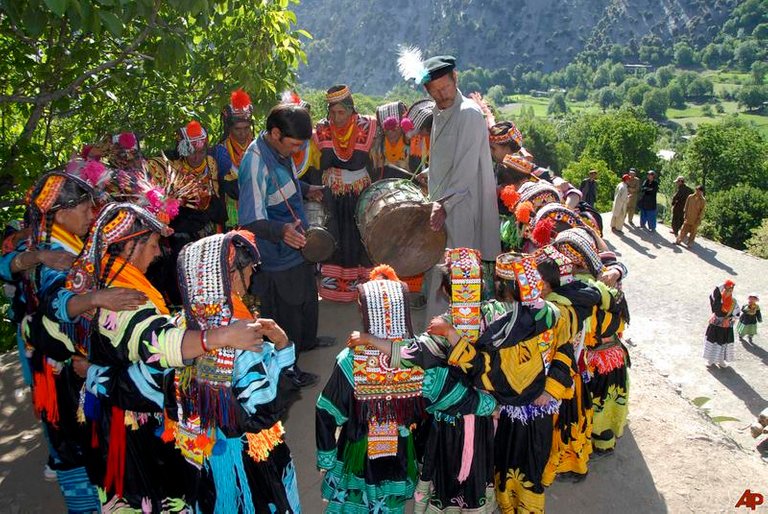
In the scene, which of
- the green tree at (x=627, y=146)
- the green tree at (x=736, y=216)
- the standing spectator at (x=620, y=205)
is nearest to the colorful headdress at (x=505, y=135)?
the standing spectator at (x=620, y=205)

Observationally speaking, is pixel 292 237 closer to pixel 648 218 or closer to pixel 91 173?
pixel 91 173

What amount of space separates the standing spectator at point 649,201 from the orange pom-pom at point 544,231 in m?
13.0

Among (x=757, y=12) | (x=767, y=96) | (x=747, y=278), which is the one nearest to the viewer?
(x=747, y=278)

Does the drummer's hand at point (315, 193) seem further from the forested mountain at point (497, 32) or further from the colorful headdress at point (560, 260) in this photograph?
the forested mountain at point (497, 32)

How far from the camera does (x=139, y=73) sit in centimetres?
556

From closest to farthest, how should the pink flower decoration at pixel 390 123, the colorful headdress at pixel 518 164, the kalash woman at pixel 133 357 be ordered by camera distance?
the kalash woman at pixel 133 357
the colorful headdress at pixel 518 164
the pink flower decoration at pixel 390 123

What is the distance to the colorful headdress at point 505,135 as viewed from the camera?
5312mm

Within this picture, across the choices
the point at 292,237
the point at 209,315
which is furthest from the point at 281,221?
the point at 209,315

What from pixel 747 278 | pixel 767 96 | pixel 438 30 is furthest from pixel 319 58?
pixel 747 278

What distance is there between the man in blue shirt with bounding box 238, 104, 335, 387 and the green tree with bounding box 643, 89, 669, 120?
135 m

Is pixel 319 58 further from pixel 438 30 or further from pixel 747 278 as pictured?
pixel 747 278

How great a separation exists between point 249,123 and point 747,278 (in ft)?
42.9

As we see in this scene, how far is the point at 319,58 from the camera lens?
6841 inches

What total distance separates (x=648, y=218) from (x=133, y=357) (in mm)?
16602
